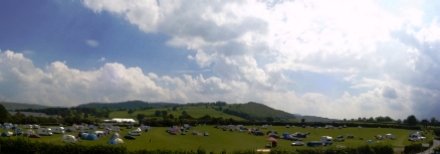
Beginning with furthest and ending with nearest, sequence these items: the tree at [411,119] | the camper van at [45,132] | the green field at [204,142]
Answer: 1. the tree at [411,119]
2. the camper van at [45,132]
3. the green field at [204,142]

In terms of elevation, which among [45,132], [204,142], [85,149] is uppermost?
[85,149]

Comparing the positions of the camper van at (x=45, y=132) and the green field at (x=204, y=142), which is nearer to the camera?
the green field at (x=204, y=142)

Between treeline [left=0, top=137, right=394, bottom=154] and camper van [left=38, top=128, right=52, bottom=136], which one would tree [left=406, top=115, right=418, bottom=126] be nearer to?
treeline [left=0, top=137, right=394, bottom=154]

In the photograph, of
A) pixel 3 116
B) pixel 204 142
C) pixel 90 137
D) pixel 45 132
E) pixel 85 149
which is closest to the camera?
pixel 85 149

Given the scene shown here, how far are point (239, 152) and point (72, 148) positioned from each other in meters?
16.0

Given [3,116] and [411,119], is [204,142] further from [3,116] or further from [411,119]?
[411,119]

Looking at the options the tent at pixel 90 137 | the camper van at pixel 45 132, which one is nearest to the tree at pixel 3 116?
the camper van at pixel 45 132

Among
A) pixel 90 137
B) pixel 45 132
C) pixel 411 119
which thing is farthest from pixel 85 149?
pixel 411 119

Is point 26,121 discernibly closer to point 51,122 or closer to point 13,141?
point 51,122

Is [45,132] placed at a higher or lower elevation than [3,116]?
lower

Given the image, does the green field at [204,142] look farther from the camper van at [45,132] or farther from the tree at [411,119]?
the tree at [411,119]

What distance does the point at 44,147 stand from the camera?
36375mm

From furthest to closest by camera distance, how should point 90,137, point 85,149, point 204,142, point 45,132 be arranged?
point 45,132, point 204,142, point 90,137, point 85,149

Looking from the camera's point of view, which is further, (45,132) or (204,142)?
(45,132)
